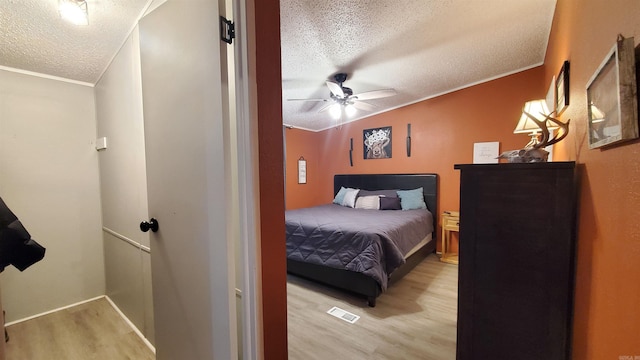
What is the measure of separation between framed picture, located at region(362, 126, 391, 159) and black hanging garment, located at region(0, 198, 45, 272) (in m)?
4.16

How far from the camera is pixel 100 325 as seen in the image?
2.01 m

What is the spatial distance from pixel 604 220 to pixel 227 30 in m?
1.52

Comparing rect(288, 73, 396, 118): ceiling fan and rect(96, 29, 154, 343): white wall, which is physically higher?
rect(288, 73, 396, 118): ceiling fan

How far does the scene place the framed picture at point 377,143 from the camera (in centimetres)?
427

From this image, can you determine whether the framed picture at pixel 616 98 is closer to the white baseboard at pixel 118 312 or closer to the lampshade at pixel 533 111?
the lampshade at pixel 533 111

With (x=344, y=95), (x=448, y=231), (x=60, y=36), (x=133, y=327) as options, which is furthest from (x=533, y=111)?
(x=133, y=327)

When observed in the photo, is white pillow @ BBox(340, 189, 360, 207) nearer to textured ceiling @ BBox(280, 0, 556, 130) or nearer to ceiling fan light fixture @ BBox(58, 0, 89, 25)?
textured ceiling @ BBox(280, 0, 556, 130)

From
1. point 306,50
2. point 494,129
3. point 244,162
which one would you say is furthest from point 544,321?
point 494,129

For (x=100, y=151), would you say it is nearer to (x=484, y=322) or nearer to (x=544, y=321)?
(x=484, y=322)

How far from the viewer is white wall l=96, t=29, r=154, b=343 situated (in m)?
1.64

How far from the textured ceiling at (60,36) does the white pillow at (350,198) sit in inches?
135

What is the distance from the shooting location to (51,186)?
87.3 inches

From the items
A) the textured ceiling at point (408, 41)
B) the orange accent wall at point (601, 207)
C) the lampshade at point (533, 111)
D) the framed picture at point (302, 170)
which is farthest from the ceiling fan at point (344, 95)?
the framed picture at point (302, 170)

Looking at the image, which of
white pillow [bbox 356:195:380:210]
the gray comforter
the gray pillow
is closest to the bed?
the gray comforter
